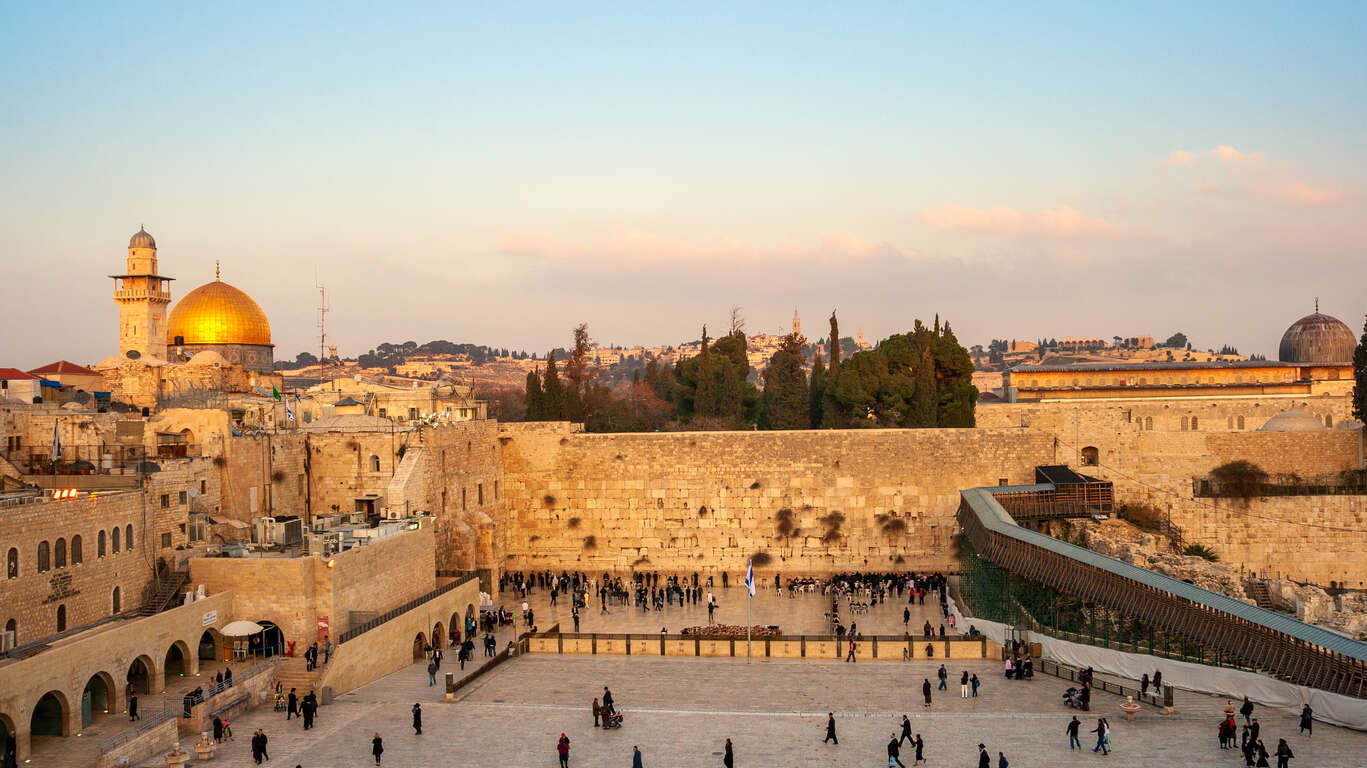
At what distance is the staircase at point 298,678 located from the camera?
19.6 metres

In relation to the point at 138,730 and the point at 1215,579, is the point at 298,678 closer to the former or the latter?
the point at 138,730

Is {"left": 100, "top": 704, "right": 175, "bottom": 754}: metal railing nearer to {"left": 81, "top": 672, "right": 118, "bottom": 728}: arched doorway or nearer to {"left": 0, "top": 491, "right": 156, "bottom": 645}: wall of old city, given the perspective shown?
{"left": 81, "top": 672, "right": 118, "bottom": 728}: arched doorway

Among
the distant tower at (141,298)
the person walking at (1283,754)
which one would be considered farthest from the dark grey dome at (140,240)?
the person walking at (1283,754)

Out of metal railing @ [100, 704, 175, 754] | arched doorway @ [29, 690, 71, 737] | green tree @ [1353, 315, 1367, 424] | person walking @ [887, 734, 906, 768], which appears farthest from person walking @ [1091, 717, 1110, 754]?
green tree @ [1353, 315, 1367, 424]

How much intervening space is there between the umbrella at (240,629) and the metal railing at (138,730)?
105 inches

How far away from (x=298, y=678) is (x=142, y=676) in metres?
2.50

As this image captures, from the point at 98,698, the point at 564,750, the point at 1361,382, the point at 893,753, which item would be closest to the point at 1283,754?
the point at 893,753

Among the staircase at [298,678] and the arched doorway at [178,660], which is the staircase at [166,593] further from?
the staircase at [298,678]

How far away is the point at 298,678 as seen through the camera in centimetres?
1972

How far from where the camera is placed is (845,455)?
32.2 metres

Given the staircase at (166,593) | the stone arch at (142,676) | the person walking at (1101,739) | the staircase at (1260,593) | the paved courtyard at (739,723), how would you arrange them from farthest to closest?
the staircase at (1260,593) < the staircase at (166,593) < the stone arch at (142,676) < the paved courtyard at (739,723) < the person walking at (1101,739)

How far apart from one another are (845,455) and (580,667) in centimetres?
1218

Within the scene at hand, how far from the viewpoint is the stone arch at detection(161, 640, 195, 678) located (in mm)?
20031

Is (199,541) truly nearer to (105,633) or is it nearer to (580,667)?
(105,633)
